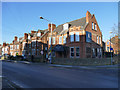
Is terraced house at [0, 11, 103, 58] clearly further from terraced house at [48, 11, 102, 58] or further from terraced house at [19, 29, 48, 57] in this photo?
terraced house at [19, 29, 48, 57]

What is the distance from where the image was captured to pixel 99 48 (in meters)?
27.2

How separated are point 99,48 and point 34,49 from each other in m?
23.7

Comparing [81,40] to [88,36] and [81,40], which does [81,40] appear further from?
[88,36]

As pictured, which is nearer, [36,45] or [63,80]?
[63,80]

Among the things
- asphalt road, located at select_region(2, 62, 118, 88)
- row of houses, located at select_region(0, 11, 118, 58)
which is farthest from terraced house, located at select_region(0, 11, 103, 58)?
asphalt road, located at select_region(2, 62, 118, 88)

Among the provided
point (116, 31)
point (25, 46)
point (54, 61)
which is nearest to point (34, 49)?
point (25, 46)

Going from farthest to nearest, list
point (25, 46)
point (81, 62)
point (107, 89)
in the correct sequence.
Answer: point (25, 46)
point (81, 62)
point (107, 89)

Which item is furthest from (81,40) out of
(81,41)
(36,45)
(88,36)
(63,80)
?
(36,45)

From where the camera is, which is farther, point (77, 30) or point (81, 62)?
point (77, 30)

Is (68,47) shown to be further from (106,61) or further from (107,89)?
(107,89)

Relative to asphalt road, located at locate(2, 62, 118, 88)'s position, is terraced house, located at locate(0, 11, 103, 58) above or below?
above

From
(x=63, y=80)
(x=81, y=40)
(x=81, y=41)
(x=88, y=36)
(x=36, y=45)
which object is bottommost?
(x=63, y=80)

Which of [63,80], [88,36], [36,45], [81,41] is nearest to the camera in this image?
[63,80]

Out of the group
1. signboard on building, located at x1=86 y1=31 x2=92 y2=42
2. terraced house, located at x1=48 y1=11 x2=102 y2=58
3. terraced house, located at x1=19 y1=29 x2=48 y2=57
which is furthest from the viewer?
terraced house, located at x1=19 y1=29 x2=48 y2=57
